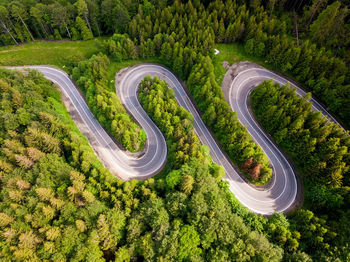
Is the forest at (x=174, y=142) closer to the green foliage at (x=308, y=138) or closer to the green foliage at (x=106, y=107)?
the green foliage at (x=308, y=138)

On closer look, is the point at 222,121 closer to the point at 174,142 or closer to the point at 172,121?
the point at 172,121

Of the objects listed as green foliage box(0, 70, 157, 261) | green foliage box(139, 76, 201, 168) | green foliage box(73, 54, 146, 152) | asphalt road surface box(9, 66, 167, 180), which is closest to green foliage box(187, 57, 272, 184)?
green foliage box(139, 76, 201, 168)

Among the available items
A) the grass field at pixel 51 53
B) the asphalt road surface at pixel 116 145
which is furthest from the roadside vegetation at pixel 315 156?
the grass field at pixel 51 53

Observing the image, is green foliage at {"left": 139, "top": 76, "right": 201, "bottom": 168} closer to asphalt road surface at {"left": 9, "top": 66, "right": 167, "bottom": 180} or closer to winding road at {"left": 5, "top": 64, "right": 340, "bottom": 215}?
asphalt road surface at {"left": 9, "top": 66, "right": 167, "bottom": 180}

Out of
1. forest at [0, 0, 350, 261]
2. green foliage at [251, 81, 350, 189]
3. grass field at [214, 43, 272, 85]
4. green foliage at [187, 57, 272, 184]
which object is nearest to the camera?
forest at [0, 0, 350, 261]

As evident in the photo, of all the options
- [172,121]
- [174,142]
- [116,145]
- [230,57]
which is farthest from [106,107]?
[230,57]
